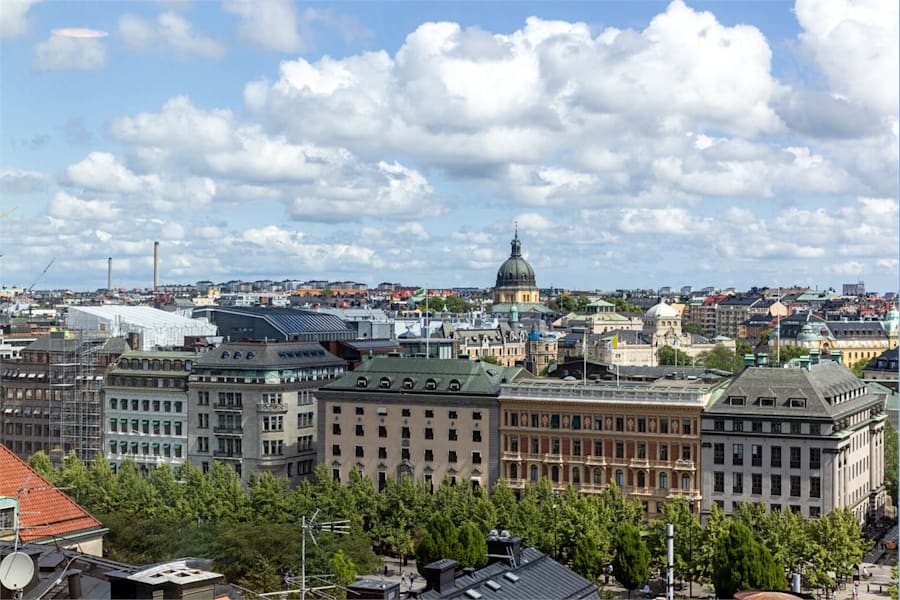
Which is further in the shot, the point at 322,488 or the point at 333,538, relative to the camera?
the point at 322,488

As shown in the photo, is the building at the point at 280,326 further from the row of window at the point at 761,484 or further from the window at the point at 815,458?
the window at the point at 815,458

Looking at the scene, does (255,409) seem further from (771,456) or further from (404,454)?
(771,456)

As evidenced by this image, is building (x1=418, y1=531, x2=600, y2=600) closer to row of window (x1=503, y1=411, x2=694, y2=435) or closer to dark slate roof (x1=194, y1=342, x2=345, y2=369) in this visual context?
row of window (x1=503, y1=411, x2=694, y2=435)

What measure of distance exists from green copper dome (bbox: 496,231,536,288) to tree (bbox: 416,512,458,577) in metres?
115

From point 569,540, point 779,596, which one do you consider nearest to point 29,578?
point 779,596

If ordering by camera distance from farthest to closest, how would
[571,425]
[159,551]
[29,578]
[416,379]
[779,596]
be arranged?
[416,379] → [571,425] → [159,551] → [779,596] → [29,578]

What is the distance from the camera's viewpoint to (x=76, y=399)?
60.4 meters

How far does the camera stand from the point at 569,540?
4253 cm

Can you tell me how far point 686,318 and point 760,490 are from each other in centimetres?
12383

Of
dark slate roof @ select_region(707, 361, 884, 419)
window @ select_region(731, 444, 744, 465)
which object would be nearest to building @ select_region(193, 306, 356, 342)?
dark slate roof @ select_region(707, 361, 884, 419)

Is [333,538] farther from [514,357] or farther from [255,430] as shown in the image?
[514,357]

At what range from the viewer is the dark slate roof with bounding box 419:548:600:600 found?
24906mm

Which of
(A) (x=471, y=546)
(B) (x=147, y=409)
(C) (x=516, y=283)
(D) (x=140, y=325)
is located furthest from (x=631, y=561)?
(C) (x=516, y=283)

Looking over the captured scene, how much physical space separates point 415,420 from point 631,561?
1328cm
